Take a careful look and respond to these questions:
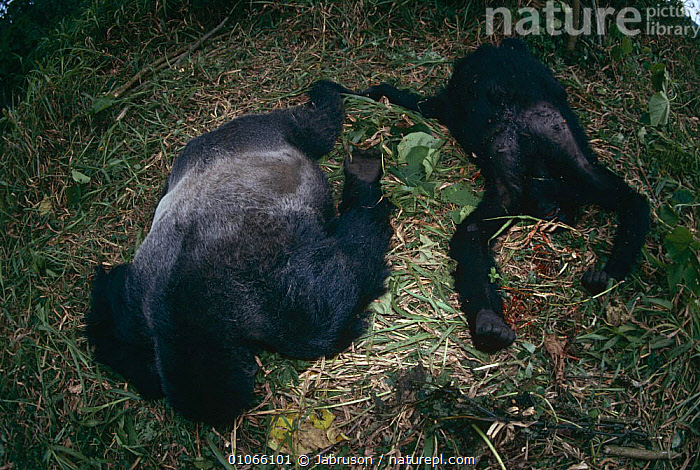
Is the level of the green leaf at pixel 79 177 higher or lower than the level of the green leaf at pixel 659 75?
lower

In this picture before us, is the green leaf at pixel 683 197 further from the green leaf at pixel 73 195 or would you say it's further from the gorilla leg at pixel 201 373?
the green leaf at pixel 73 195

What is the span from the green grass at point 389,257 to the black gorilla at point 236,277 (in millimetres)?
227

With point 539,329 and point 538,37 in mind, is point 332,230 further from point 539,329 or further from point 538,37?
point 538,37

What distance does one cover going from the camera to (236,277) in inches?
98.7

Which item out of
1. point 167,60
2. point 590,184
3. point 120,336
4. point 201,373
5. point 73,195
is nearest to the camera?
point 201,373

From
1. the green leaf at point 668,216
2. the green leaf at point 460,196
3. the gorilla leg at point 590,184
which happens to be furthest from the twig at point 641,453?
the green leaf at point 460,196

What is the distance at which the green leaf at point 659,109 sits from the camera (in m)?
3.19

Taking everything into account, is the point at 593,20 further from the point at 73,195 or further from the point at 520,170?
the point at 73,195

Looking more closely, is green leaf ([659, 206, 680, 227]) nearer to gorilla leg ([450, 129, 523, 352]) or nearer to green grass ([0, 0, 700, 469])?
green grass ([0, 0, 700, 469])

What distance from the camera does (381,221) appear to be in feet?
9.59

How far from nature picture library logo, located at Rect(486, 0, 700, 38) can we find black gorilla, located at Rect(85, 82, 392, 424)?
1771mm

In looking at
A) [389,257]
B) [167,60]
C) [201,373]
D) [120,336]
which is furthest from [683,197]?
[167,60]

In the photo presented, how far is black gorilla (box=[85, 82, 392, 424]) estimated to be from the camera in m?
2.47

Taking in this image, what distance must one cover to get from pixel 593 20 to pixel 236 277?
10.6ft
